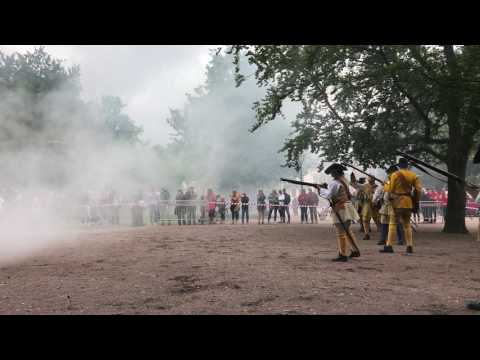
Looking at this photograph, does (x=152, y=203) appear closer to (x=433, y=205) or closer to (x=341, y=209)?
(x=433, y=205)

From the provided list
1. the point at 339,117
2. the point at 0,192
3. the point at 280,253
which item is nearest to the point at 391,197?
the point at 280,253

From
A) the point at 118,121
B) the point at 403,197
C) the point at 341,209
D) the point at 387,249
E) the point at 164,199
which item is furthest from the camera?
the point at 118,121

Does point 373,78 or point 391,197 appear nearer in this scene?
point 391,197

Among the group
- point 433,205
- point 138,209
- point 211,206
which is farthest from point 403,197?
point 433,205

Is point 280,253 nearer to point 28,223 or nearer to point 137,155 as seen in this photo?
point 28,223

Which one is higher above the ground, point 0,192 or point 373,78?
point 373,78

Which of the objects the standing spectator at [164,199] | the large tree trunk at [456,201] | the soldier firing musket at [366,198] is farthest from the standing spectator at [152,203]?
the large tree trunk at [456,201]

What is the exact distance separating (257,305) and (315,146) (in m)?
13.2

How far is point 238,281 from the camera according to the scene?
7316 millimetres

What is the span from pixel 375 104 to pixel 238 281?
12.0 m

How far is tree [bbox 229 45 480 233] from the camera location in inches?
599

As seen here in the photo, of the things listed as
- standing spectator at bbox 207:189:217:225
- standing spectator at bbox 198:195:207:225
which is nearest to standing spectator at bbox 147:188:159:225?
standing spectator at bbox 198:195:207:225

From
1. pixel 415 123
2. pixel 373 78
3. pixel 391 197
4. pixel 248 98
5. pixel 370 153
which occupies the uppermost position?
pixel 248 98

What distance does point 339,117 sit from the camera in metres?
17.9
